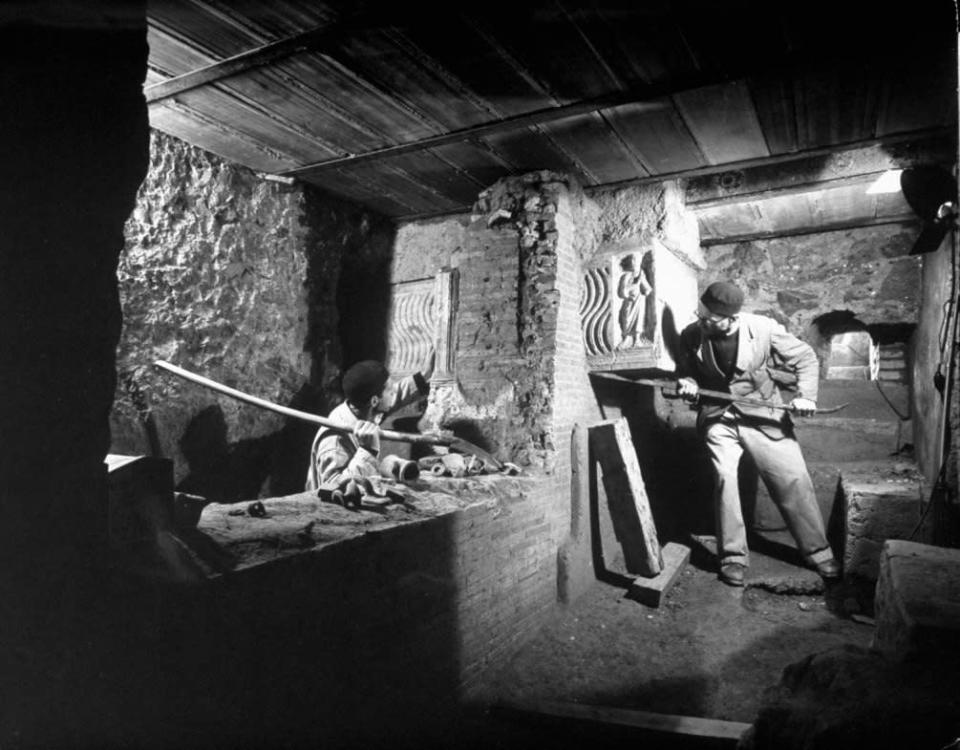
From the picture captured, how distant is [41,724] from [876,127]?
15.4ft

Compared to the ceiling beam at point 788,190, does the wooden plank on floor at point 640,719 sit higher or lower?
lower

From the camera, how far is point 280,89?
9.99 feet

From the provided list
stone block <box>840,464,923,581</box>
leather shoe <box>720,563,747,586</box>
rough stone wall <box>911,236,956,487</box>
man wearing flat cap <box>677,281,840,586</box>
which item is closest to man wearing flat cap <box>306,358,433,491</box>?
man wearing flat cap <box>677,281,840,586</box>

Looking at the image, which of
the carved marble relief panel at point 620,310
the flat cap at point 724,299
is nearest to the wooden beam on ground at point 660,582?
the carved marble relief panel at point 620,310

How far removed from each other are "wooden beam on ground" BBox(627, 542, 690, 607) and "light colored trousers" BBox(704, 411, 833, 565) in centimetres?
33

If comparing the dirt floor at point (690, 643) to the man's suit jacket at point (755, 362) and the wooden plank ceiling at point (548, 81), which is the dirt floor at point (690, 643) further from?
the wooden plank ceiling at point (548, 81)

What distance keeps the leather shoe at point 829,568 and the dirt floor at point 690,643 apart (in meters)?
0.09

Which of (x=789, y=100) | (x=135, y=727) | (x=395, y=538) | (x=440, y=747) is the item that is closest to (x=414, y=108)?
(x=789, y=100)

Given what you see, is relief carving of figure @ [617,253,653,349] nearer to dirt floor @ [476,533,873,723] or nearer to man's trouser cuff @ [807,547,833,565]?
A: dirt floor @ [476,533,873,723]

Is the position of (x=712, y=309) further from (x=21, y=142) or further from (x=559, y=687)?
(x=21, y=142)

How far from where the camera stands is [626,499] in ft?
14.2

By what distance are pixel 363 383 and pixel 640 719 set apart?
9.01 feet

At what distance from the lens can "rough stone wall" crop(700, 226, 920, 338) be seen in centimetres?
498

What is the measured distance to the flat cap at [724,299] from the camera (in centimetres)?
441
